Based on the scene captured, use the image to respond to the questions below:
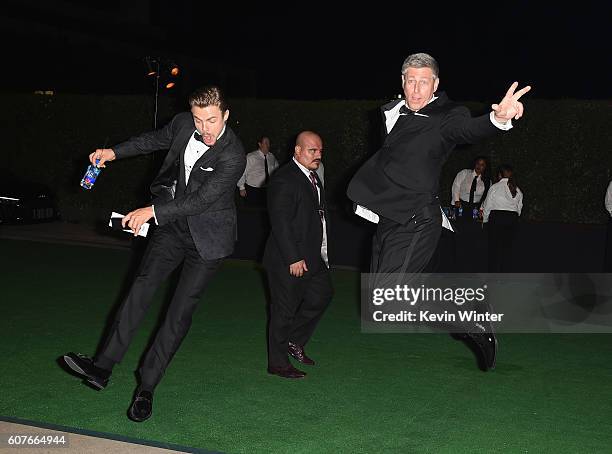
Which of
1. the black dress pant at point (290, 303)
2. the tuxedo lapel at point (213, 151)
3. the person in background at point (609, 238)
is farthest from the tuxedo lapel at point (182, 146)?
the person in background at point (609, 238)

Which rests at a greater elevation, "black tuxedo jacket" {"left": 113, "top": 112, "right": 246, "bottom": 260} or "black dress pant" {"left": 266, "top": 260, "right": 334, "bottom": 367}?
"black tuxedo jacket" {"left": 113, "top": 112, "right": 246, "bottom": 260}

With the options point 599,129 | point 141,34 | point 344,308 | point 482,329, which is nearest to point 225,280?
point 344,308

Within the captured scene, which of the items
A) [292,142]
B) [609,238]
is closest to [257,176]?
[292,142]

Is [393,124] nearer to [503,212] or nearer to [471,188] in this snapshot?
[503,212]

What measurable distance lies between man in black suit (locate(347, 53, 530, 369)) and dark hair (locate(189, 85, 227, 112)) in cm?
92

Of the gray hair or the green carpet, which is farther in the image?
the green carpet

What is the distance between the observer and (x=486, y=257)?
12.5 metres

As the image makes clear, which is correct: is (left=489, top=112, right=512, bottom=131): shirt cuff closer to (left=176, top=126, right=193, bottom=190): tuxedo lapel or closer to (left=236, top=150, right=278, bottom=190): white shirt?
(left=176, top=126, right=193, bottom=190): tuxedo lapel

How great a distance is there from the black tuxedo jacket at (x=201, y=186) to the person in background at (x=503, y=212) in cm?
680

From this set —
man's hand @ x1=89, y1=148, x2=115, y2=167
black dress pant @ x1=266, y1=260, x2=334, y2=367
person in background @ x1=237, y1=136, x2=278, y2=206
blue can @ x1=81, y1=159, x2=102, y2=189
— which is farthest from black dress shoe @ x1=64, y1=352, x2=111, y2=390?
person in background @ x1=237, y1=136, x2=278, y2=206

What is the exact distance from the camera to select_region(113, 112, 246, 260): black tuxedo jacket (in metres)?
5.45

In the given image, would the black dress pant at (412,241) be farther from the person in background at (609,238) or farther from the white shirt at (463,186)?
the white shirt at (463,186)

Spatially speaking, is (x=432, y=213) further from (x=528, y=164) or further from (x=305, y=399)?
(x=528, y=164)

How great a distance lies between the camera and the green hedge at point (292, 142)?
1589 cm
